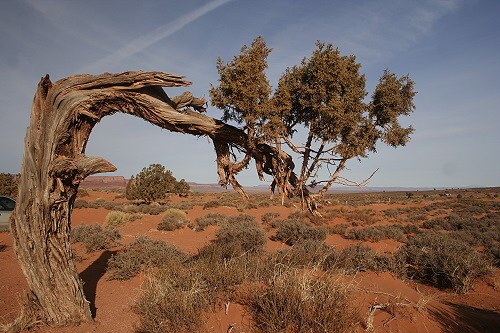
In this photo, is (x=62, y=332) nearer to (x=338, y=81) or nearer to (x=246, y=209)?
(x=338, y=81)

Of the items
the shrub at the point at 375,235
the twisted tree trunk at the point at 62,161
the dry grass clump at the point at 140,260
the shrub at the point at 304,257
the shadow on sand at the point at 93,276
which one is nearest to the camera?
the twisted tree trunk at the point at 62,161

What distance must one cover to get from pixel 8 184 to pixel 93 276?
21333 mm

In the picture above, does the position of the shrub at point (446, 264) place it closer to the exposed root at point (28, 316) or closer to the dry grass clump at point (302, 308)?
the dry grass clump at point (302, 308)

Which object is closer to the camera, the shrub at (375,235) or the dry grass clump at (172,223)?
the shrub at (375,235)

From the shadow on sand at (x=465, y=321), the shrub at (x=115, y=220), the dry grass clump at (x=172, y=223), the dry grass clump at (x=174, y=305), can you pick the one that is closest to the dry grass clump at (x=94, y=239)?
the shrub at (x=115, y=220)

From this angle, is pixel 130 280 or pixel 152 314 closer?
pixel 152 314

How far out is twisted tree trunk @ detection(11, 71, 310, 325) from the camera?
4066 mm

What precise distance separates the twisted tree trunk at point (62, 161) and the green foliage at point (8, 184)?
2318 cm

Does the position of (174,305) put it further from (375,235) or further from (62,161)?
(375,235)

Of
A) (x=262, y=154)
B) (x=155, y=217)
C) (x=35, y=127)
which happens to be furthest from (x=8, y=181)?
(x=262, y=154)

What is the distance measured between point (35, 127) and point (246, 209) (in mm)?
25835

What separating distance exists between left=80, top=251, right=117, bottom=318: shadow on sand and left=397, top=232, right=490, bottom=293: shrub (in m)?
8.71

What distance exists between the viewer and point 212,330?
167 inches

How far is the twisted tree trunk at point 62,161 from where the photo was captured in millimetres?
4066
